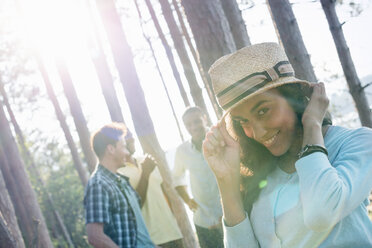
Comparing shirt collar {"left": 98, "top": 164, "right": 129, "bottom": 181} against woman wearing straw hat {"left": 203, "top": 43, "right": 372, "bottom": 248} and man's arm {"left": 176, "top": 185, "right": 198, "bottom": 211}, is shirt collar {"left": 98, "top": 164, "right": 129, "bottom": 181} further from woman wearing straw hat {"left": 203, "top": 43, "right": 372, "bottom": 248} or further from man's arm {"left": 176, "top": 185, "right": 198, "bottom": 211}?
woman wearing straw hat {"left": 203, "top": 43, "right": 372, "bottom": 248}

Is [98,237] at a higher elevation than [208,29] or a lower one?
lower

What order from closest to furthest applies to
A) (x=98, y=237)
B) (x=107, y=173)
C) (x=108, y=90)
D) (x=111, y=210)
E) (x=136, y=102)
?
(x=98, y=237) < (x=111, y=210) < (x=107, y=173) < (x=136, y=102) < (x=108, y=90)

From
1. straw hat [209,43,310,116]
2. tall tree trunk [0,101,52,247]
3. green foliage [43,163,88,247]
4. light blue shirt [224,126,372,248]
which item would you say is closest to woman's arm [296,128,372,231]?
light blue shirt [224,126,372,248]

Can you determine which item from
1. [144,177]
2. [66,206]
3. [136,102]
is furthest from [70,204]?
[144,177]

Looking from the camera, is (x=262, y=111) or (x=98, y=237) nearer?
(x=262, y=111)

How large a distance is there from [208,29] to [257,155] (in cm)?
183

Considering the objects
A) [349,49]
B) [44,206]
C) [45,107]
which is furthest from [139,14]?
[45,107]

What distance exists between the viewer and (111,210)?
3.40 meters

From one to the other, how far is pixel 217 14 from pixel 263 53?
6.10ft

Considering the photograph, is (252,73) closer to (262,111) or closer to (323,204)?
(262,111)

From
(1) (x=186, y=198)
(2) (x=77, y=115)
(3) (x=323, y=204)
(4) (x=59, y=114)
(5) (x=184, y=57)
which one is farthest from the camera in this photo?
(4) (x=59, y=114)

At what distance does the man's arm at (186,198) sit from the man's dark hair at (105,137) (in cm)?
169

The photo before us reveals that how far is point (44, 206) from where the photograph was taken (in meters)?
15.8

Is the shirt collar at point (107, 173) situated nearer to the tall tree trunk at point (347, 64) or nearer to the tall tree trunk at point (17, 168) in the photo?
the tall tree trunk at point (347, 64)
